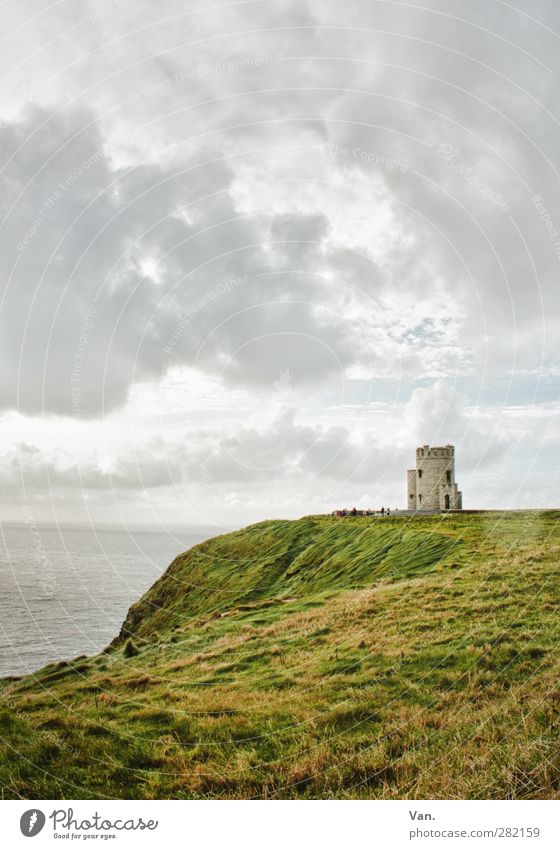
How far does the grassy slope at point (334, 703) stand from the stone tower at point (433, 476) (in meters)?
→ 36.9

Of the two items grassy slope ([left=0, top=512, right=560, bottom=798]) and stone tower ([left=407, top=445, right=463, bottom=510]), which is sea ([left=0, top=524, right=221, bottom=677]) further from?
stone tower ([left=407, top=445, right=463, bottom=510])

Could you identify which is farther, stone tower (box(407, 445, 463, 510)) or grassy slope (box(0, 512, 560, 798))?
stone tower (box(407, 445, 463, 510))

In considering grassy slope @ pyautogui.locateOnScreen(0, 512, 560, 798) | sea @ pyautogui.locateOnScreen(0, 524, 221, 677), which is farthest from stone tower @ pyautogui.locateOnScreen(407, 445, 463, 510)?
sea @ pyautogui.locateOnScreen(0, 524, 221, 677)

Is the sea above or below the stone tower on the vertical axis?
below

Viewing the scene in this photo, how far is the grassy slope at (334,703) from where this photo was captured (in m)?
8.33

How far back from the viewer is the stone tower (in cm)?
6244

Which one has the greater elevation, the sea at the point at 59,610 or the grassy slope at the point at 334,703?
the grassy slope at the point at 334,703

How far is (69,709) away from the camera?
14289 millimetres

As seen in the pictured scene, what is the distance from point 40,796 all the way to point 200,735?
128 inches
